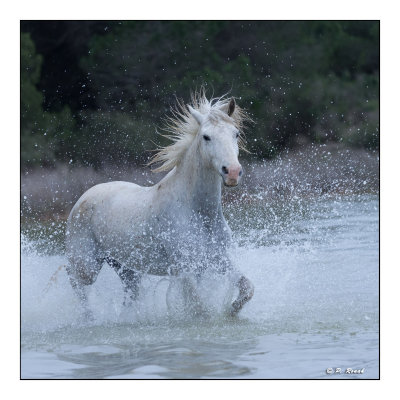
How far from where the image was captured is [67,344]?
5.41m

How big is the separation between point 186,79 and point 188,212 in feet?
5.67

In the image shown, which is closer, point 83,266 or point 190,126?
point 190,126

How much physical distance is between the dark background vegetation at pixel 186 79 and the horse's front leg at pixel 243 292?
124 cm

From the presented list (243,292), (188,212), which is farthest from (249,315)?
(188,212)

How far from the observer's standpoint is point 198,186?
5672mm

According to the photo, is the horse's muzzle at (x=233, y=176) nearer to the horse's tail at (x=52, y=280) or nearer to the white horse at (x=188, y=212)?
the white horse at (x=188, y=212)

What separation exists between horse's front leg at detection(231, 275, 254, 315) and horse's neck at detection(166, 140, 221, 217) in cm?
43

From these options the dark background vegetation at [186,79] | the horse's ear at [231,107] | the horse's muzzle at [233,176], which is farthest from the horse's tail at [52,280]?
the horse's muzzle at [233,176]

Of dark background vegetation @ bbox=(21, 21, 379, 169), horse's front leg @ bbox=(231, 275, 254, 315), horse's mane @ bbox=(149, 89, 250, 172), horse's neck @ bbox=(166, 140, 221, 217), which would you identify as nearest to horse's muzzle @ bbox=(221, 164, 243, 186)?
horse's neck @ bbox=(166, 140, 221, 217)

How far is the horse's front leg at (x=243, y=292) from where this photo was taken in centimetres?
567

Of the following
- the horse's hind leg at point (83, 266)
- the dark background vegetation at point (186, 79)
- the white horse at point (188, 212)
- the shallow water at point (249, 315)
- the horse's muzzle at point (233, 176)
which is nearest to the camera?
the shallow water at point (249, 315)

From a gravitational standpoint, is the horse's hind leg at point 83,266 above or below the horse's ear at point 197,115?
below

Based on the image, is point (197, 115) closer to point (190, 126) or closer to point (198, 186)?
point (190, 126)
